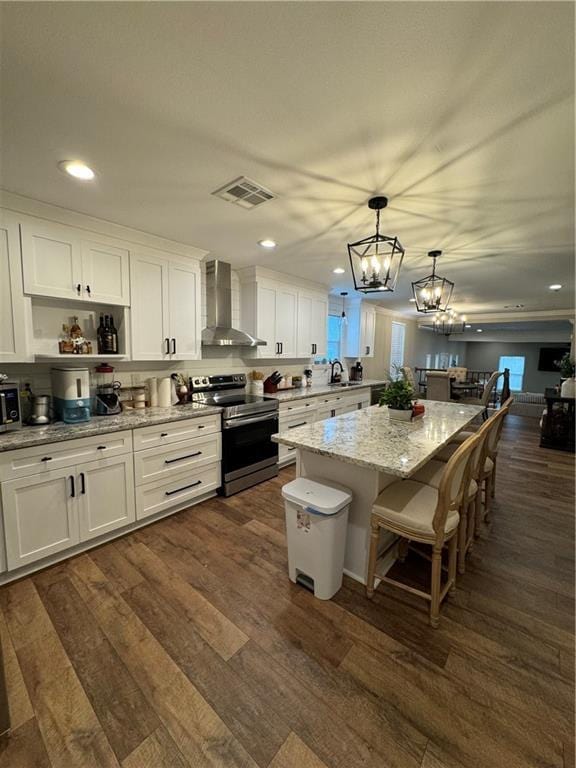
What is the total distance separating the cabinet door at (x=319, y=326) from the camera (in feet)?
16.2

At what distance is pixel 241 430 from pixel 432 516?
208 centimetres

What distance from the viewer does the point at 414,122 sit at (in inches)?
56.8

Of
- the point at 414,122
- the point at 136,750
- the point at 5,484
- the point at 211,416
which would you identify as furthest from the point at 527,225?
the point at 5,484

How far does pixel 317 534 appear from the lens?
189 centimetres

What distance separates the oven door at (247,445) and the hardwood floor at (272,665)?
38.1 inches

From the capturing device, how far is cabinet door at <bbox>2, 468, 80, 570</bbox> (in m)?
2.01

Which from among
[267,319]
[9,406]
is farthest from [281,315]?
[9,406]

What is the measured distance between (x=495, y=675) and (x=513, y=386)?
15923mm

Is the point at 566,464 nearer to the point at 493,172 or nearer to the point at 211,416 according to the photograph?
the point at 493,172

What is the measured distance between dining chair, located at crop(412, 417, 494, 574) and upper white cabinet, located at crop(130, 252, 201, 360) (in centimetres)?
253

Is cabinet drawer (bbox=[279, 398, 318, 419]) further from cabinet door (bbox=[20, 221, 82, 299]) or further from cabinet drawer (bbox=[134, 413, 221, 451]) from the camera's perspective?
cabinet door (bbox=[20, 221, 82, 299])

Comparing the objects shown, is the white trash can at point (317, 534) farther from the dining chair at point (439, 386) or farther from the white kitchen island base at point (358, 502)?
the dining chair at point (439, 386)

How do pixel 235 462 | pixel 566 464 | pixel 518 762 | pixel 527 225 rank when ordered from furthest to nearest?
pixel 566 464, pixel 235 462, pixel 527 225, pixel 518 762

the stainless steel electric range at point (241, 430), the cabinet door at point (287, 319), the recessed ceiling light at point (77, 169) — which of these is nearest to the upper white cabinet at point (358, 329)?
the cabinet door at point (287, 319)
